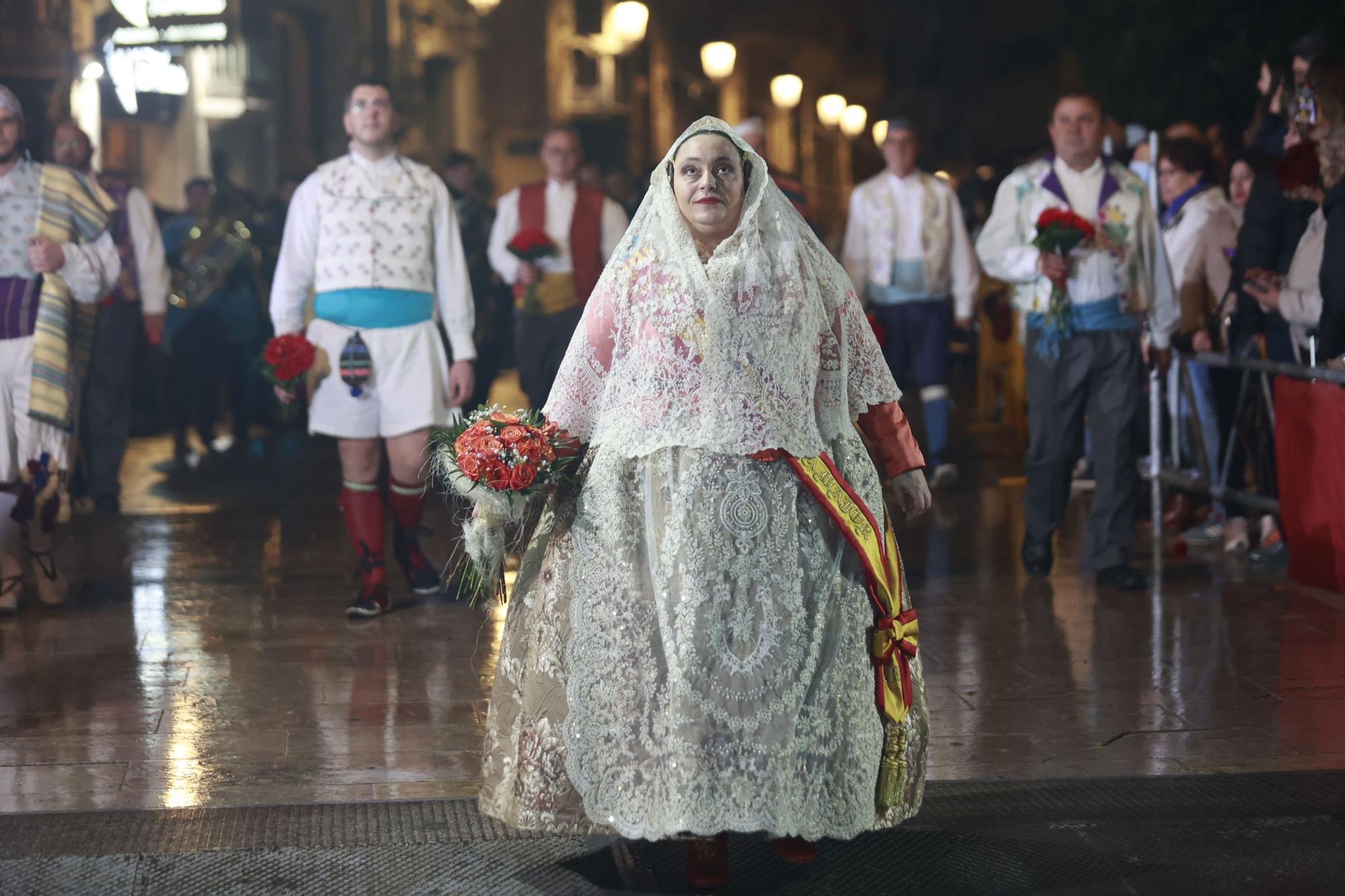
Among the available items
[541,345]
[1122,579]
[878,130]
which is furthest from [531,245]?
[878,130]

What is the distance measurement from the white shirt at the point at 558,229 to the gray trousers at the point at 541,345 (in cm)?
Result: 27

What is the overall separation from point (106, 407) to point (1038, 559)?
18.6ft

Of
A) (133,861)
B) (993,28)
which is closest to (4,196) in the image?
(133,861)

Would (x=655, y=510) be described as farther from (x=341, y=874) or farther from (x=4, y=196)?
(x=4, y=196)

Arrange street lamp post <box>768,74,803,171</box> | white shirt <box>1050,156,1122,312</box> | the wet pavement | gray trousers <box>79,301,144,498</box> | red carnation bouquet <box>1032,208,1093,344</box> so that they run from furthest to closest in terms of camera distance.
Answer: street lamp post <box>768,74,803,171</box>
gray trousers <box>79,301,144,498</box>
white shirt <box>1050,156,1122,312</box>
red carnation bouquet <box>1032,208,1093,344</box>
the wet pavement

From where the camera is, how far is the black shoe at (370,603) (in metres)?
7.56

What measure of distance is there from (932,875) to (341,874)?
1.45 m

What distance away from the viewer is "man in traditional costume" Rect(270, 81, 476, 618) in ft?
24.4

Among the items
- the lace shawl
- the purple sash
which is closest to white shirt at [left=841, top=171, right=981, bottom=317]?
the purple sash

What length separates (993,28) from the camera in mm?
44688

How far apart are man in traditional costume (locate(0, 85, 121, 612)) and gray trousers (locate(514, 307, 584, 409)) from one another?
3486 millimetres

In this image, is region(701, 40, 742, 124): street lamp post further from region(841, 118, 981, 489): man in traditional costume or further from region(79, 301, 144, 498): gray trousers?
region(79, 301, 144, 498): gray trousers

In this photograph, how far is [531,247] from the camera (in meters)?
10.4

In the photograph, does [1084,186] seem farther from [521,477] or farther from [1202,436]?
[521,477]
